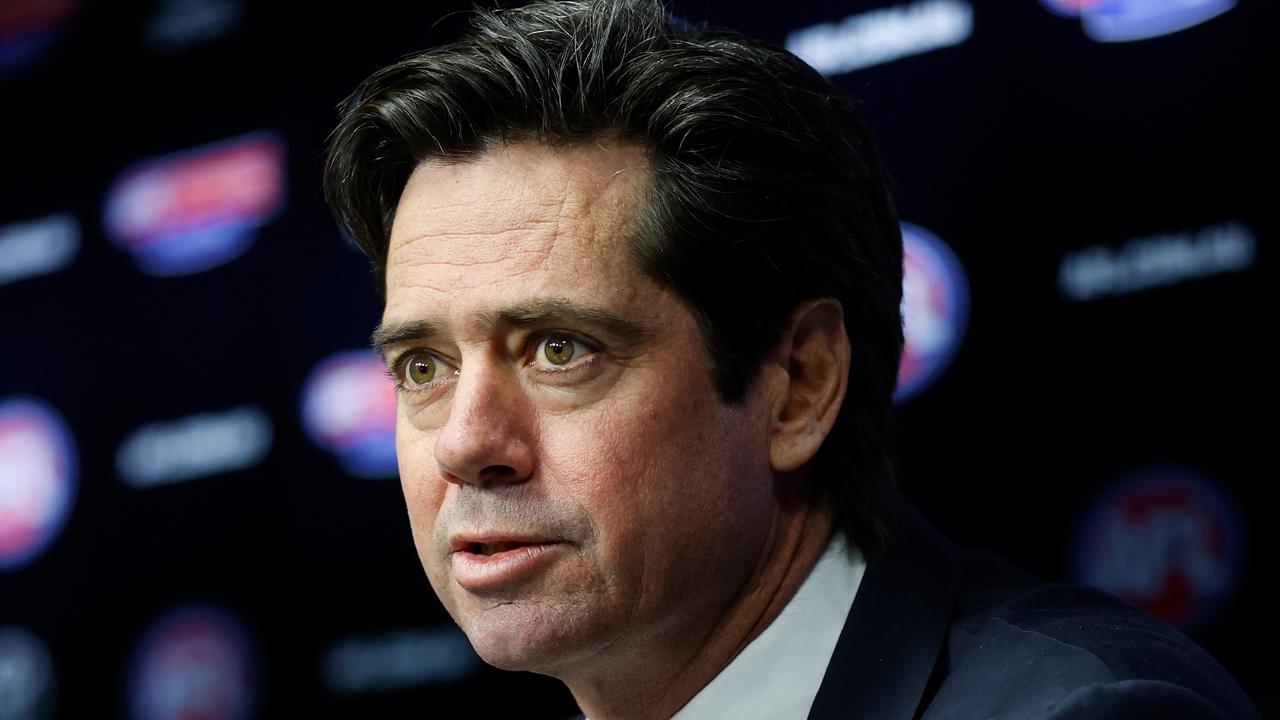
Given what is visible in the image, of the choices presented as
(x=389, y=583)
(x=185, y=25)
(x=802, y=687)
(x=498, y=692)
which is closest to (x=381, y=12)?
(x=185, y=25)

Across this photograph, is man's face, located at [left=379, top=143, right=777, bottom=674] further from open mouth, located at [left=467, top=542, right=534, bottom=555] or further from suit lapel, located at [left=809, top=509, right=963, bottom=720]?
suit lapel, located at [left=809, top=509, right=963, bottom=720]

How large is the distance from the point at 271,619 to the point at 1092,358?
176cm

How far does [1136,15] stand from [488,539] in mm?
1366

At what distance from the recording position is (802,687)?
1.64 metres

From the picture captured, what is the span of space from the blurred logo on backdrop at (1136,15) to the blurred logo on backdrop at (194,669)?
204cm

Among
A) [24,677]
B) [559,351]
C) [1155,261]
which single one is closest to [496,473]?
[559,351]

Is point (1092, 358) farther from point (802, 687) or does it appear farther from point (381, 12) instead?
point (381, 12)

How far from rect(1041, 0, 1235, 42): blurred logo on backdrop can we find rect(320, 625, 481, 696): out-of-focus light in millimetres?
1552

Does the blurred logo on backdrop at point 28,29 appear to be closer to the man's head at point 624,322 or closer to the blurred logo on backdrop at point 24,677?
the blurred logo on backdrop at point 24,677

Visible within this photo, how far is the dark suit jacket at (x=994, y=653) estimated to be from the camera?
1.33 metres

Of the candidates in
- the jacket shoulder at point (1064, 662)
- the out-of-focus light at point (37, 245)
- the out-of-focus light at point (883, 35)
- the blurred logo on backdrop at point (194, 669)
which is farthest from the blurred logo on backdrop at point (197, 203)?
the jacket shoulder at point (1064, 662)

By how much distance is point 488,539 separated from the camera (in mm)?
1575

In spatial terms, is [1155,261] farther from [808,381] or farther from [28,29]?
[28,29]

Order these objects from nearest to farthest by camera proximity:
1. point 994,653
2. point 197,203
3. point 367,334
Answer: point 994,653, point 367,334, point 197,203
